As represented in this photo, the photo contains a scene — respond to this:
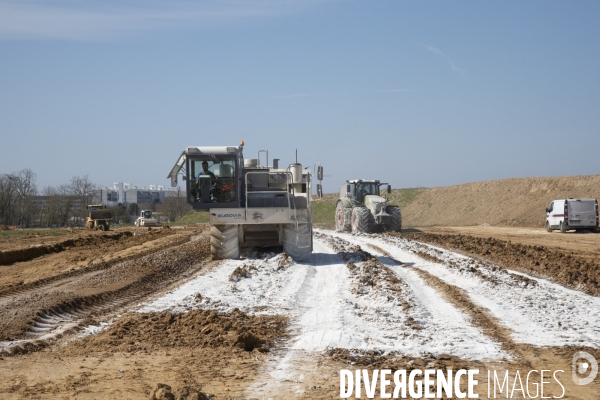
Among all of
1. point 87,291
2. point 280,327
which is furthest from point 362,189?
point 280,327

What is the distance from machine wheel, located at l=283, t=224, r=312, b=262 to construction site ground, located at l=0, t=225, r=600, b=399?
1.12 m

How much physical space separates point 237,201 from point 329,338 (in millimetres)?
9963

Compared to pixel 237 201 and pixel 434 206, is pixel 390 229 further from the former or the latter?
pixel 434 206

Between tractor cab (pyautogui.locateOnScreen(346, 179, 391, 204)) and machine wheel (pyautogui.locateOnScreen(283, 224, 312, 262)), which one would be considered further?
tractor cab (pyautogui.locateOnScreen(346, 179, 391, 204))

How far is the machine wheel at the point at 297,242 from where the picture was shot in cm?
1823

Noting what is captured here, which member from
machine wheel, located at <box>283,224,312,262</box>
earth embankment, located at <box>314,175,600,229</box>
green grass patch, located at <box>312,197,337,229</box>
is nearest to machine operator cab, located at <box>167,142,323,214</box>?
machine wheel, located at <box>283,224,312,262</box>

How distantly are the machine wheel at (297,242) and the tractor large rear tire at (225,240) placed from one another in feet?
4.47

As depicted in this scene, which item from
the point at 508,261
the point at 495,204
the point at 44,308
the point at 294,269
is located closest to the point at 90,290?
the point at 44,308

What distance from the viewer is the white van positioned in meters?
33.4

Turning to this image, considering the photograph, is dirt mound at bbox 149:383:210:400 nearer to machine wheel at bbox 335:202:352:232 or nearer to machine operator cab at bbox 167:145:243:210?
machine operator cab at bbox 167:145:243:210

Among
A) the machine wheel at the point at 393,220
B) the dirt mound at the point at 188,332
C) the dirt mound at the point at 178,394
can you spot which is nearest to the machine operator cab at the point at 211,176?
the dirt mound at the point at 188,332

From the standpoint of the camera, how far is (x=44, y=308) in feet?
34.9

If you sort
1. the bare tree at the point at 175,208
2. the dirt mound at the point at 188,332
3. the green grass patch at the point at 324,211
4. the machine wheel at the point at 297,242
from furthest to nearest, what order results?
the bare tree at the point at 175,208, the green grass patch at the point at 324,211, the machine wheel at the point at 297,242, the dirt mound at the point at 188,332

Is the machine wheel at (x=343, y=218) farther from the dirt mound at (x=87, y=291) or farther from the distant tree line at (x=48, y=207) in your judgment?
the distant tree line at (x=48, y=207)
